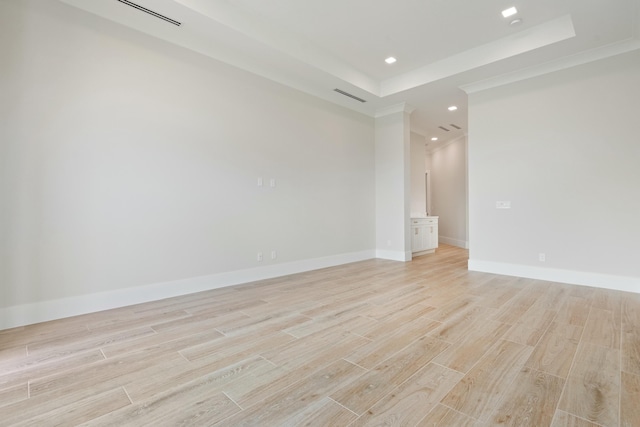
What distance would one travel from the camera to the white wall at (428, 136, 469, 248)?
8320 mm

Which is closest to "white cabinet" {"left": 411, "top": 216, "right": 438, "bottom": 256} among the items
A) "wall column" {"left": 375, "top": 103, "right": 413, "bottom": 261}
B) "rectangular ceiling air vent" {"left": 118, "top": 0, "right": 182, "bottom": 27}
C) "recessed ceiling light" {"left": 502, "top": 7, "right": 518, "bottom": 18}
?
"wall column" {"left": 375, "top": 103, "right": 413, "bottom": 261}

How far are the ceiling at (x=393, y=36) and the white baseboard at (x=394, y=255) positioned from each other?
125 inches

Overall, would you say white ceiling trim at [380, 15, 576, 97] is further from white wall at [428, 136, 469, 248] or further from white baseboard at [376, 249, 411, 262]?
white wall at [428, 136, 469, 248]

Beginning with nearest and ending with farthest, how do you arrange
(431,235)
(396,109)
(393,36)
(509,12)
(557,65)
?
(509,12) < (393,36) < (557,65) < (396,109) < (431,235)

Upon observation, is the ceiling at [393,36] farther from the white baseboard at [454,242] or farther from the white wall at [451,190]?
the white baseboard at [454,242]

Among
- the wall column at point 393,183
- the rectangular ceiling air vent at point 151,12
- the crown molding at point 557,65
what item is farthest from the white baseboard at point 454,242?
the rectangular ceiling air vent at point 151,12

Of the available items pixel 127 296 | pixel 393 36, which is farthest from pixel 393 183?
pixel 127 296

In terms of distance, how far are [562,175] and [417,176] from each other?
394 centimetres

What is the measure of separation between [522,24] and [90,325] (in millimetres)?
5997

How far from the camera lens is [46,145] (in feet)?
→ 8.82

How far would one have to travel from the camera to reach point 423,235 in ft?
22.3

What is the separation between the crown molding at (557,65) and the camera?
144 inches

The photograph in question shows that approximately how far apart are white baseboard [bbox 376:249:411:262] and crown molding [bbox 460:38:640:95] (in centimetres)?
324

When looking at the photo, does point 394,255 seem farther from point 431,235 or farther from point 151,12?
point 151,12
